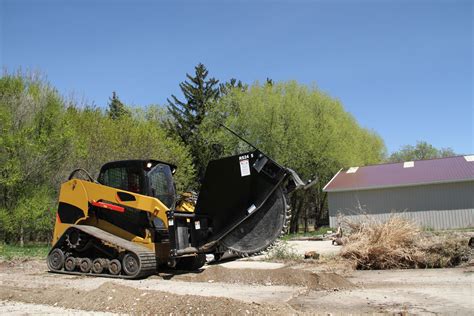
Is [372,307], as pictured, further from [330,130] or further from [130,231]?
[330,130]

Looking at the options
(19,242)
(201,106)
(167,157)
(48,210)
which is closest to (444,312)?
(48,210)

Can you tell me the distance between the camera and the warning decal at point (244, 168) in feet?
35.7

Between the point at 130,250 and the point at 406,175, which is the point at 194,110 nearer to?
the point at 406,175

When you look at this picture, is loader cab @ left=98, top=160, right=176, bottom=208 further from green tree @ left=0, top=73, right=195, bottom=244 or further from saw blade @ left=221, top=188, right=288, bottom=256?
green tree @ left=0, top=73, right=195, bottom=244

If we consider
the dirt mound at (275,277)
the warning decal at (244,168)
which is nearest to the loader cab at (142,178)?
the dirt mound at (275,277)

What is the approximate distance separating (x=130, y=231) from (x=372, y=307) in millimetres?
6463

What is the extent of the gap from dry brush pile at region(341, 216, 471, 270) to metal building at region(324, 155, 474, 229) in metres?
16.9

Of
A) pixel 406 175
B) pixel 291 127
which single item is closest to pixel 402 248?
pixel 406 175

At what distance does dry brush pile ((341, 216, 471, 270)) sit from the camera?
475 inches

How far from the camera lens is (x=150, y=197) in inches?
444

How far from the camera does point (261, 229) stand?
35.1 feet

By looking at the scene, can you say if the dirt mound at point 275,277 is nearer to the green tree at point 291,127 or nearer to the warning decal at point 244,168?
the warning decal at point 244,168

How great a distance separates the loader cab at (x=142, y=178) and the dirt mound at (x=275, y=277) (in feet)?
7.13

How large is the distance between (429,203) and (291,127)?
1378 cm
